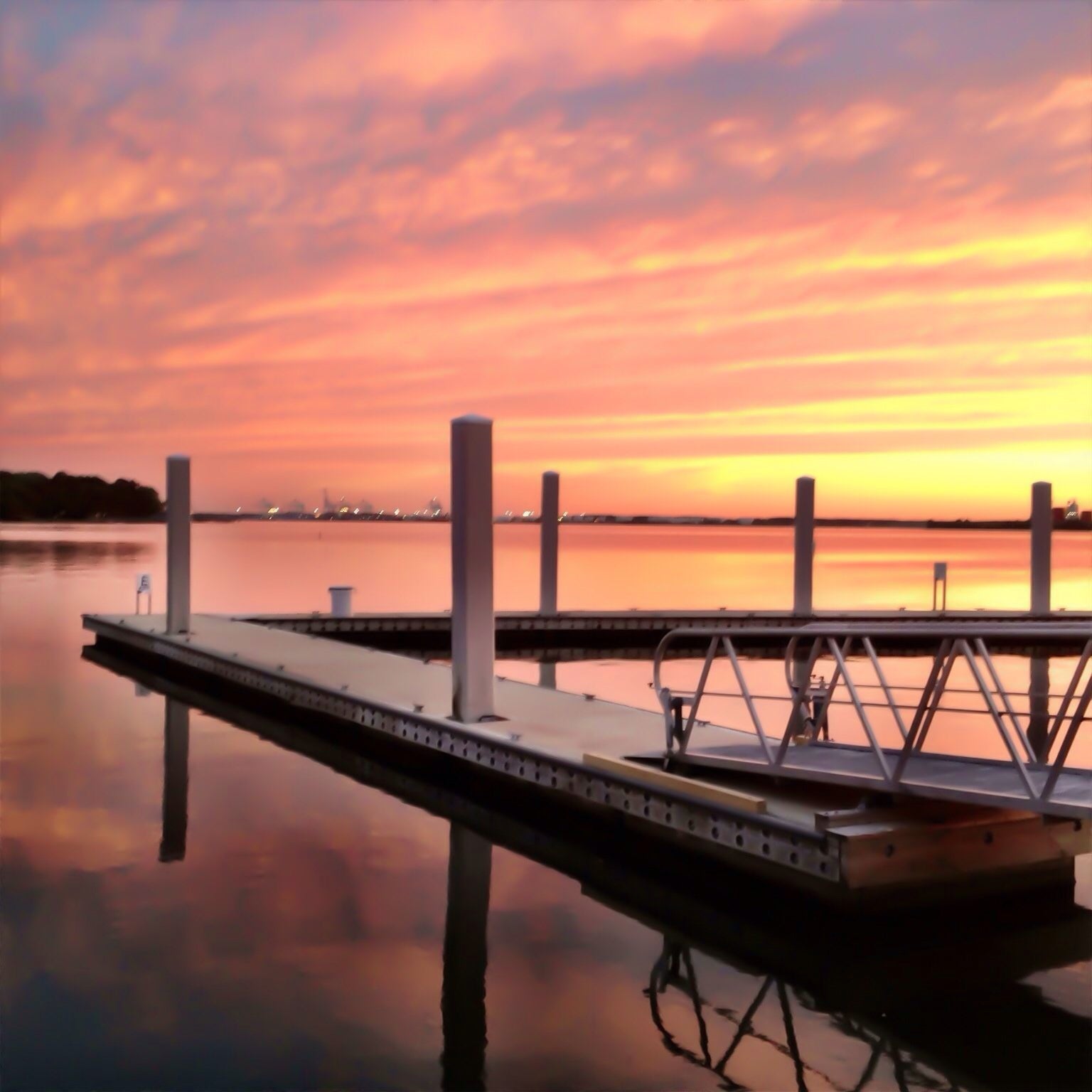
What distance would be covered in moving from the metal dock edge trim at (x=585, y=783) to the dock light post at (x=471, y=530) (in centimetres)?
75

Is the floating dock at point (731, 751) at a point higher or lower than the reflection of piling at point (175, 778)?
higher

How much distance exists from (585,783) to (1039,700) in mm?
8782

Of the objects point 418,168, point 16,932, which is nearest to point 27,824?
point 16,932

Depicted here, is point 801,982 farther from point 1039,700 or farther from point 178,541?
point 178,541

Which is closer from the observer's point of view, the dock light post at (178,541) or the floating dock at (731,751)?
the floating dock at (731,751)

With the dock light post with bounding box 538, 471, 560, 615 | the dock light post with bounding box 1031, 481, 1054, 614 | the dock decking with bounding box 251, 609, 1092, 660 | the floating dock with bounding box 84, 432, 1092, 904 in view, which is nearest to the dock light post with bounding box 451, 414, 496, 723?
the floating dock with bounding box 84, 432, 1092, 904

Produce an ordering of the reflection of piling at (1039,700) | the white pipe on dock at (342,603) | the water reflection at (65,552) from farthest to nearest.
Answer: the water reflection at (65,552) → the white pipe on dock at (342,603) → the reflection of piling at (1039,700)

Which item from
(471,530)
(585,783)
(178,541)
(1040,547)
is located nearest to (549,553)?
(178,541)

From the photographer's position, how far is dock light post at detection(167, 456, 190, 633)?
14.7 m

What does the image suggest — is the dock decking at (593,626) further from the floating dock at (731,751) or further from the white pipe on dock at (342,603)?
the floating dock at (731,751)

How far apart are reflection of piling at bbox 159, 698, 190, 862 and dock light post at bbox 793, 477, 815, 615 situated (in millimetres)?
11112

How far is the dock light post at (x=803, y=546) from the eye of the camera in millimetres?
19562

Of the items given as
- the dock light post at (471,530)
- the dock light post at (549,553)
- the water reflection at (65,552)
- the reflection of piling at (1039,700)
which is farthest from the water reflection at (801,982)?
the water reflection at (65,552)

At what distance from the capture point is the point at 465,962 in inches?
214
